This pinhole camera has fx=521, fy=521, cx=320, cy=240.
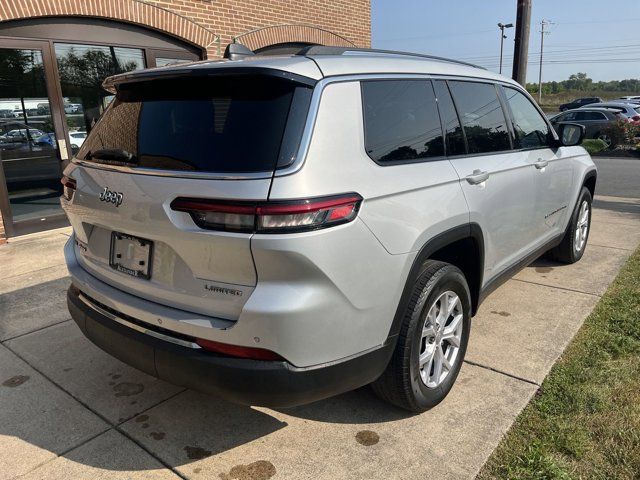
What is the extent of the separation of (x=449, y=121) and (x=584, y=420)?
1782 millimetres

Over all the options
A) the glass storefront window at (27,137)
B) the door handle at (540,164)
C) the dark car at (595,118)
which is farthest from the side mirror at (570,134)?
the dark car at (595,118)

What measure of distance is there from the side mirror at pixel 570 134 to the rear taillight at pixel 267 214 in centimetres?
334

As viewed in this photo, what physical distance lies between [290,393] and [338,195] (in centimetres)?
83

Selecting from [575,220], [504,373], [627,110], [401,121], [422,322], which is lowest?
Result: [627,110]

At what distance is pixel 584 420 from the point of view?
273 centimetres

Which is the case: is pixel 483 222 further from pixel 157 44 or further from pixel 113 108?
pixel 157 44

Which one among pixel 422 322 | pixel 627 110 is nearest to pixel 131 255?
pixel 422 322

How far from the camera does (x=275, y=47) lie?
9.79 meters

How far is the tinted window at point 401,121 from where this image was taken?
2422 millimetres

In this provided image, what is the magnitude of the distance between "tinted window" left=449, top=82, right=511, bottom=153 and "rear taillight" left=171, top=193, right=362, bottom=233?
57.0 inches

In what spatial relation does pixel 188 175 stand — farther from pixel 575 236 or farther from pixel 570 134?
pixel 575 236

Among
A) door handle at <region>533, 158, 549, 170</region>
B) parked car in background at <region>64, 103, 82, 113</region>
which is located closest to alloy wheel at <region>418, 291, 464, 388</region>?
door handle at <region>533, 158, 549, 170</region>

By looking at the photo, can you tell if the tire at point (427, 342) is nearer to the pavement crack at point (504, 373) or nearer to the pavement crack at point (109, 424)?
the pavement crack at point (504, 373)

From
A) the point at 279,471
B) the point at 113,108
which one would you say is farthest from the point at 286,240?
the point at 113,108
